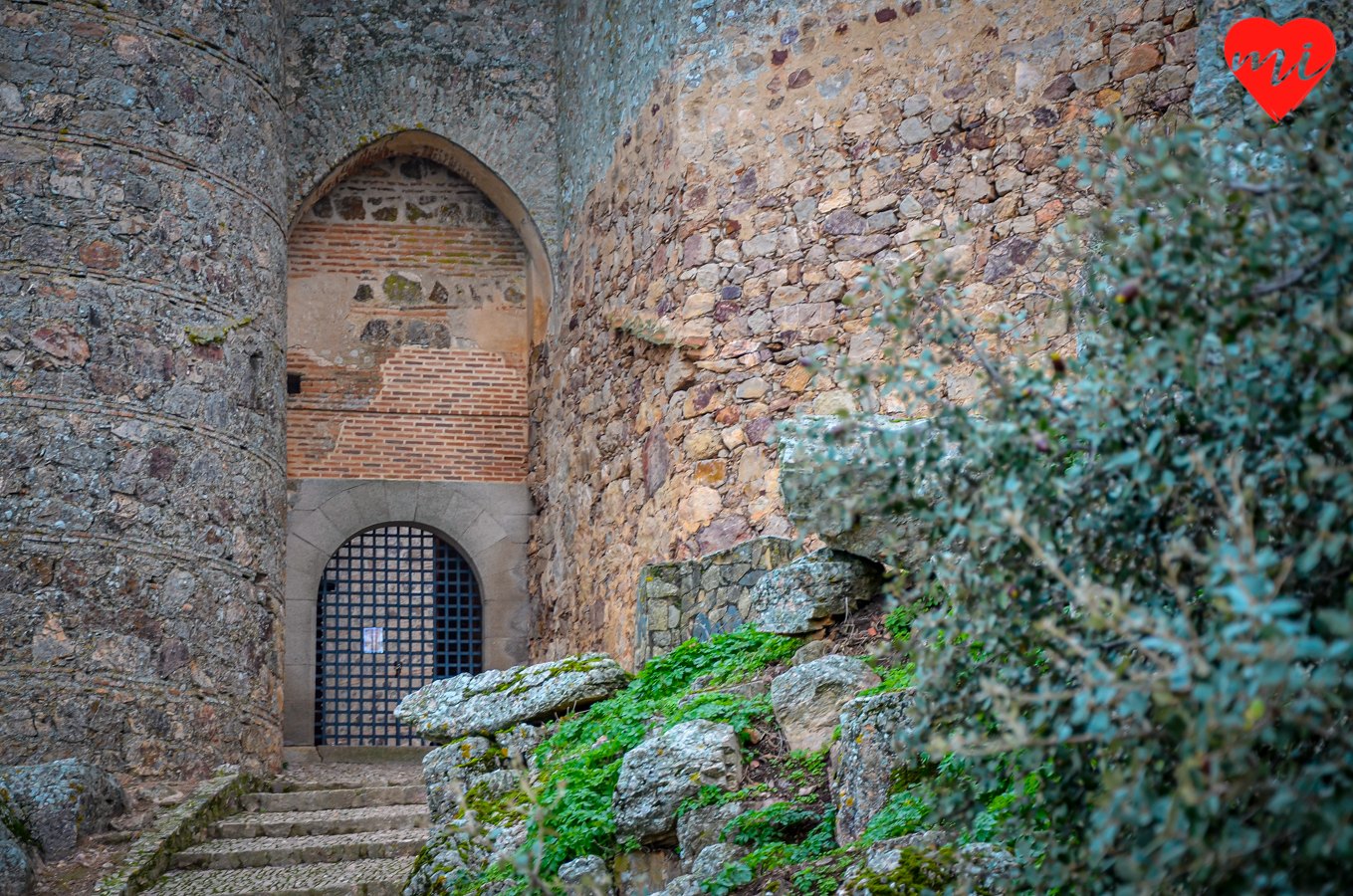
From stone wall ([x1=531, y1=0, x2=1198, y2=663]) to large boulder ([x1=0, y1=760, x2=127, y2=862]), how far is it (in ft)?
10.9

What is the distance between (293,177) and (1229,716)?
398 inches

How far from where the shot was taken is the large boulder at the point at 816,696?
4.89 m

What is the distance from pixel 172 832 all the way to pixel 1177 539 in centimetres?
562

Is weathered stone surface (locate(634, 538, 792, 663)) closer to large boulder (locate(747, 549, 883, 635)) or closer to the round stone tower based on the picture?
large boulder (locate(747, 549, 883, 635))

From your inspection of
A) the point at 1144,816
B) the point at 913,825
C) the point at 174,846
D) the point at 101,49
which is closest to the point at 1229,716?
the point at 1144,816

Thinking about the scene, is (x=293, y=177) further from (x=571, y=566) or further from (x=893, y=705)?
(x=893, y=705)

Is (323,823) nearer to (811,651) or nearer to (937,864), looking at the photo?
(811,651)

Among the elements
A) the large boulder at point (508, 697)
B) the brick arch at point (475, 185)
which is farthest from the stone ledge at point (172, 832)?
the brick arch at point (475, 185)

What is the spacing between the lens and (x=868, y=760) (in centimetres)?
414

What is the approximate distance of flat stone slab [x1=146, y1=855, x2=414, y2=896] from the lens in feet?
19.6

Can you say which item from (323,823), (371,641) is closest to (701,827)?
(323,823)

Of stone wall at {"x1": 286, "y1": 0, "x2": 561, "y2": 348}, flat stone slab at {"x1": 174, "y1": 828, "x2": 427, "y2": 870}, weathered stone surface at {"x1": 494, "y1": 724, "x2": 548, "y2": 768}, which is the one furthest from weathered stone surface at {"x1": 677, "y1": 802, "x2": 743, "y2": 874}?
stone wall at {"x1": 286, "y1": 0, "x2": 561, "y2": 348}

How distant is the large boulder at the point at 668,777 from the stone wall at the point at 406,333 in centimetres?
692

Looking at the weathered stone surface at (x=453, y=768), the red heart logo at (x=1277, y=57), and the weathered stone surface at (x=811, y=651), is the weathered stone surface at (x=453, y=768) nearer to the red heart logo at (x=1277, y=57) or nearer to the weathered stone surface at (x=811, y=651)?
the weathered stone surface at (x=811, y=651)
